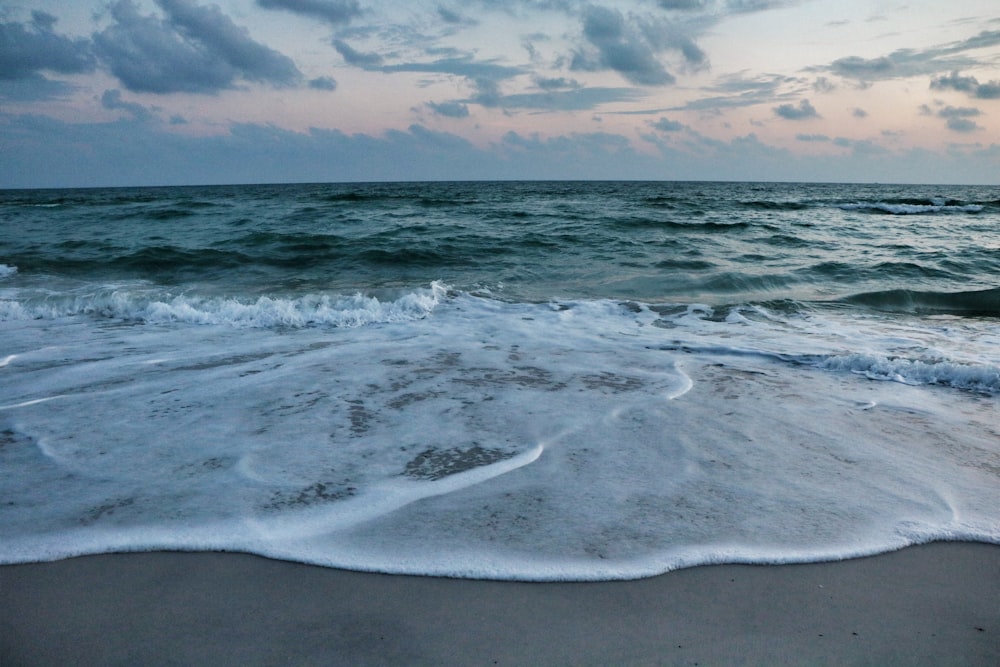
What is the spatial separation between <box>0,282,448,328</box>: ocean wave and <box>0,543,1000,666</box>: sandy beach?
495 cm

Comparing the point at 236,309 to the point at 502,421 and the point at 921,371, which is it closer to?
the point at 502,421

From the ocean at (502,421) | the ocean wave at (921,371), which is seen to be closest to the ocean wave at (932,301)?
the ocean at (502,421)

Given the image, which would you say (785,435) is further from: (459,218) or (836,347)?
(459,218)

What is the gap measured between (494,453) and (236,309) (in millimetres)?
5309

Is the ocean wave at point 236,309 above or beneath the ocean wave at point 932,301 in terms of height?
above

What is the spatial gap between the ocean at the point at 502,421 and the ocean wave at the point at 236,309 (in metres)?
0.05

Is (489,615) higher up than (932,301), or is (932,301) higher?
(489,615)

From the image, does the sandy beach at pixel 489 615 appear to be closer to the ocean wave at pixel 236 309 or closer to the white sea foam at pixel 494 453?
the white sea foam at pixel 494 453

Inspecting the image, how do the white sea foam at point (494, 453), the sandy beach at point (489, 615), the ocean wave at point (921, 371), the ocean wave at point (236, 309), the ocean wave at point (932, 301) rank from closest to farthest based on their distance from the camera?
the sandy beach at point (489, 615), the white sea foam at point (494, 453), the ocean wave at point (921, 371), the ocean wave at point (236, 309), the ocean wave at point (932, 301)

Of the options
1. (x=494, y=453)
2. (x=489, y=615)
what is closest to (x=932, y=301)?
(x=494, y=453)

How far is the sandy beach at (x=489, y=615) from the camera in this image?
1.80 metres

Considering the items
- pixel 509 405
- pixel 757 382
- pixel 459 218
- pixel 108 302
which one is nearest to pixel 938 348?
pixel 757 382

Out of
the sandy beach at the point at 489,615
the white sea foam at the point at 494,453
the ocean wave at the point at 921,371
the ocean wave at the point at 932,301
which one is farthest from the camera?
the ocean wave at the point at 932,301

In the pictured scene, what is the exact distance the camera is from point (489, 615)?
6.50ft
